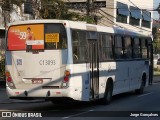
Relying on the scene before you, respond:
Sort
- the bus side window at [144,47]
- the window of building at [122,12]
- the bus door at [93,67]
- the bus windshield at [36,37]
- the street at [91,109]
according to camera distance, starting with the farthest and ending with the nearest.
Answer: the window of building at [122,12]
the bus side window at [144,47]
the bus door at [93,67]
the bus windshield at [36,37]
the street at [91,109]

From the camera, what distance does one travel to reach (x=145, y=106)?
18000 millimetres

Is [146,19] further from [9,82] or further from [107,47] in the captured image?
[9,82]

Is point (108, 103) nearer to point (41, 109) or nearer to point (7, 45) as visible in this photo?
Answer: point (41, 109)

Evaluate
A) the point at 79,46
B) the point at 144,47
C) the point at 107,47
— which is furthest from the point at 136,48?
the point at 79,46

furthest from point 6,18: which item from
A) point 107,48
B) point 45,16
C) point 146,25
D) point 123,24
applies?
point 146,25

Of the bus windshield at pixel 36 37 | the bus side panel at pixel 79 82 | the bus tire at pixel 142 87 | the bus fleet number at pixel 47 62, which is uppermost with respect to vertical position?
the bus windshield at pixel 36 37

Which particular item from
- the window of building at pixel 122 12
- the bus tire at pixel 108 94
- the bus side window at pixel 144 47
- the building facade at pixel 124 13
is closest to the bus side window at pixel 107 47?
the bus tire at pixel 108 94

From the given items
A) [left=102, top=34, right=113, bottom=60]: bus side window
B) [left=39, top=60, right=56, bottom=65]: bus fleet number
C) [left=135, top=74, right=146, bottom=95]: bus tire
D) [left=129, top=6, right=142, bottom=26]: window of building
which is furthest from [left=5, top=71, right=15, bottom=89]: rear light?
[left=129, top=6, right=142, bottom=26]: window of building

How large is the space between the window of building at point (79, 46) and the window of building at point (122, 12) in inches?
1831

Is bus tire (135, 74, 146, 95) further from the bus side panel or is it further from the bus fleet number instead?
the bus fleet number

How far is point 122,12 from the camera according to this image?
64875mm

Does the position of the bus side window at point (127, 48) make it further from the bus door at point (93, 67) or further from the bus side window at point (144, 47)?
the bus door at point (93, 67)

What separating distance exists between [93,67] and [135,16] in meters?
54.1

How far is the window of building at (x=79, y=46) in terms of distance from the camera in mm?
15955
